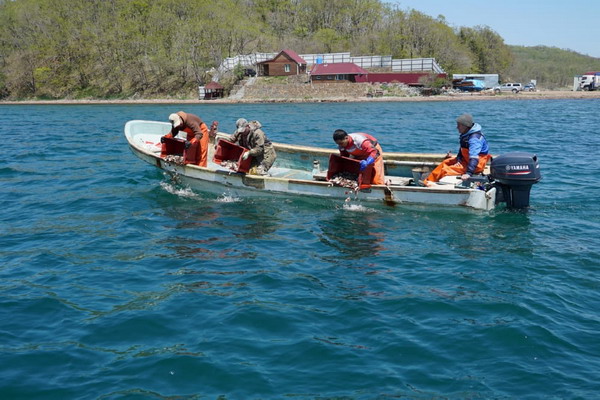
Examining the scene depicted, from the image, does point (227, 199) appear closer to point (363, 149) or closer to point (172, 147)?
point (172, 147)

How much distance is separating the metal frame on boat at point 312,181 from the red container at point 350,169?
0.24 m

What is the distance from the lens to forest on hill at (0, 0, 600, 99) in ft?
246

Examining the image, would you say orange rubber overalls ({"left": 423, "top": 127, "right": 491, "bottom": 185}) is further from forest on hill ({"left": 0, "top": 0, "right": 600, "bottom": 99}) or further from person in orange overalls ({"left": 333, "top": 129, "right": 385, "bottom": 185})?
forest on hill ({"left": 0, "top": 0, "right": 600, "bottom": 99})

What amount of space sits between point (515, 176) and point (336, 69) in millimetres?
59884

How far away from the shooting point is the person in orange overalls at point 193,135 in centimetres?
1407

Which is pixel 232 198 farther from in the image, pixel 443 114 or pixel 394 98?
pixel 394 98

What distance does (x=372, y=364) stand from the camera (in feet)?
21.0

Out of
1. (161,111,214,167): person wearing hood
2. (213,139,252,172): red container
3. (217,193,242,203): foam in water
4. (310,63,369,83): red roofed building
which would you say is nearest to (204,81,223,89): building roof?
(310,63,369,83): red roofed building

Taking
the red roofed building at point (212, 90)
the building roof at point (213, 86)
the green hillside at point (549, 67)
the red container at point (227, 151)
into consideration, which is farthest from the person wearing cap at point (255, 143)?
the green hillside at point (549, 67)

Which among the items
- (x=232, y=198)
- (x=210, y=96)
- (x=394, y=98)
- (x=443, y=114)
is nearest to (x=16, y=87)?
(x=210, y=96)

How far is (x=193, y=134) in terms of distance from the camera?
1439cm

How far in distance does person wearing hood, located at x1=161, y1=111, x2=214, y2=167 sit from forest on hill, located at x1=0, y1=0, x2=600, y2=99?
59409mm

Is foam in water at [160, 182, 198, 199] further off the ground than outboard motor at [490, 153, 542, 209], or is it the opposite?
outboard motor at [490, 153, 542, 209]

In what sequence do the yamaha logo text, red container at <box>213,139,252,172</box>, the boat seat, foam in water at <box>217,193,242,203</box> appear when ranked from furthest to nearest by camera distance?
red container at <box>213,139,252,172</box>, foam in water at <box>217,193,242,203</box>, the boat seat, the yamaha logo text
